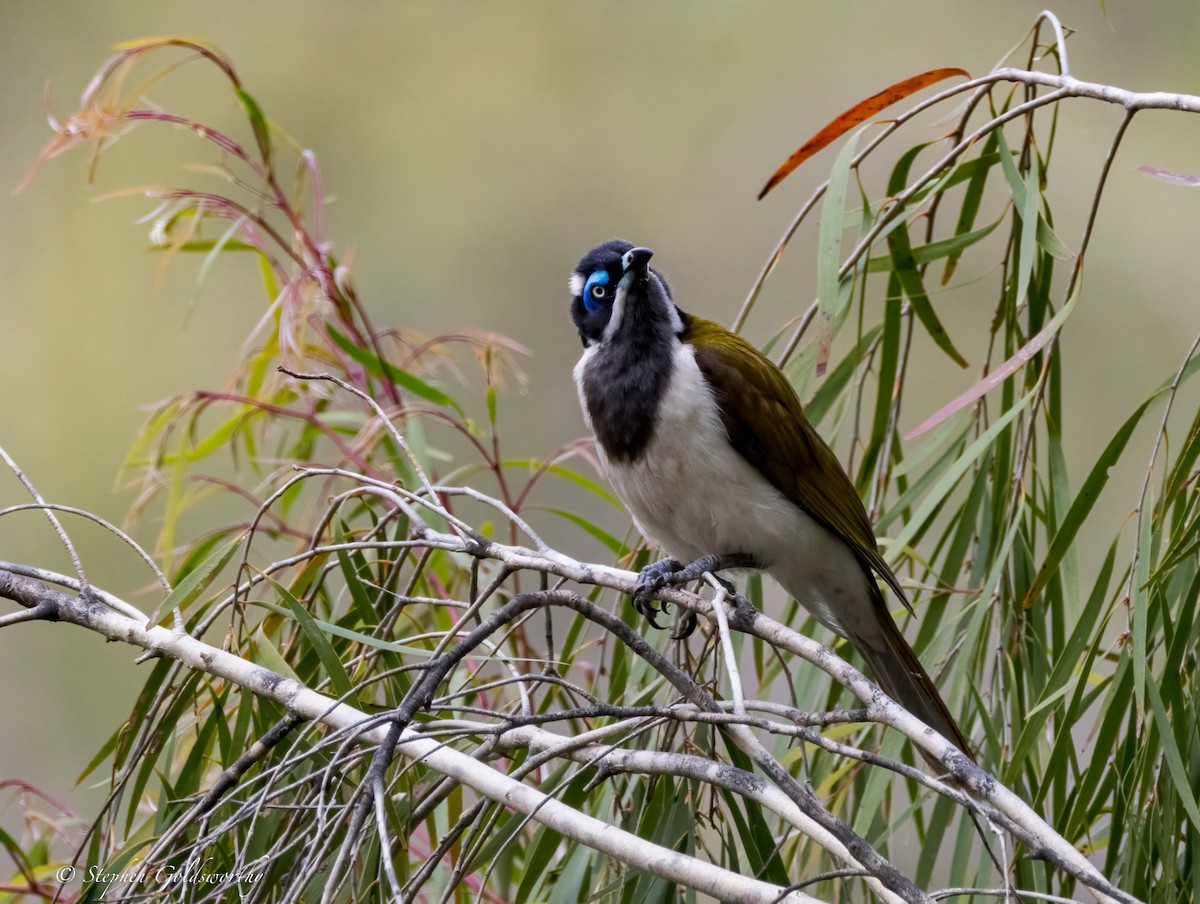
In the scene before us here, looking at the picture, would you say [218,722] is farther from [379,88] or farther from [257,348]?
[379,88]

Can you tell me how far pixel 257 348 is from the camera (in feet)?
10.7

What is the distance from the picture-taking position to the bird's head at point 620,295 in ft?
8.77

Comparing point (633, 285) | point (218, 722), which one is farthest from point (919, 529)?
point (218, 722)

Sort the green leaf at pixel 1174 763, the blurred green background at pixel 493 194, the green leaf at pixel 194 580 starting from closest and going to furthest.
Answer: the green leaf at pixel 1174 763 < the green leaf at pixel 194 580 < the blurred green background at pixel 493 194

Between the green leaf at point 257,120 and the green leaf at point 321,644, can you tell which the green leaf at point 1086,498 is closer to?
the green leaf at point 321,644

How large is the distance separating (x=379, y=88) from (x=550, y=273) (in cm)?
165

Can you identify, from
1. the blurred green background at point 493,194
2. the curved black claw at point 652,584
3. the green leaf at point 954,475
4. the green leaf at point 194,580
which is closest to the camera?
the green leaf at point 194,580

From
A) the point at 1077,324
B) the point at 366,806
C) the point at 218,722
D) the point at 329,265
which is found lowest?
the point at 218,722

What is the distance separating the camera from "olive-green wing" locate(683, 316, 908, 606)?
8.53 ft

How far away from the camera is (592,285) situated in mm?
2740

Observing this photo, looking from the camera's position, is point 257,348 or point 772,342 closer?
point 772,342

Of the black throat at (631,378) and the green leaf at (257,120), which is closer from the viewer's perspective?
the black throat at (631,378)

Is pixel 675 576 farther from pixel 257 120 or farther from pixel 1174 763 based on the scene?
pixel 257 120

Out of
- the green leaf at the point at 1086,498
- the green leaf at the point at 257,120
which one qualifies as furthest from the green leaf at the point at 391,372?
the green leaf at the point at 1086,498
